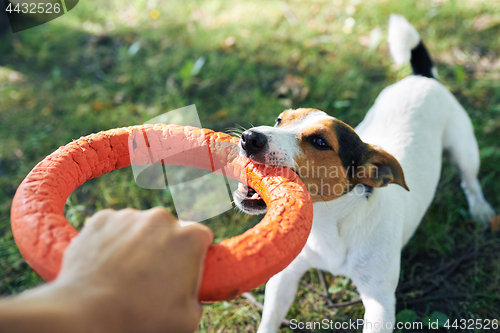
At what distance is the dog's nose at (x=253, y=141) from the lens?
212 centimetres

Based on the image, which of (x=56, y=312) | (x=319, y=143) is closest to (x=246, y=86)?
(x=319, y=143)

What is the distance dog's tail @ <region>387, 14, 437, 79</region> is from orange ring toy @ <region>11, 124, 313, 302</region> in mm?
2650

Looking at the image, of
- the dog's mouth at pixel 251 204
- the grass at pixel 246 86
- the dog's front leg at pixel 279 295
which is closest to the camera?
the dog's mouth at pixel 251 204

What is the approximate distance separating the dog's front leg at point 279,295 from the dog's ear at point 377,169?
750 mm

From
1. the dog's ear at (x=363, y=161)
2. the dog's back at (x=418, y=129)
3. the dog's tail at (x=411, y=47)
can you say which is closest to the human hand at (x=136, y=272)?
the dog's ear at (x=363, y=161)

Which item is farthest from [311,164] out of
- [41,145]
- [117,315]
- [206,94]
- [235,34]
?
[235,34]

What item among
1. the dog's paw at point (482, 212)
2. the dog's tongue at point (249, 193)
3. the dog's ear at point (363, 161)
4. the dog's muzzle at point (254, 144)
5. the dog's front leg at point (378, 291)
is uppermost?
the dog's muzzle at point (254, 144)

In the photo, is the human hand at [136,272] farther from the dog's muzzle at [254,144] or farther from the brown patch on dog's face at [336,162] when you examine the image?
the brown patch on dog's face at [336,162]

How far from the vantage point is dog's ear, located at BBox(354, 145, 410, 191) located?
2305 mm

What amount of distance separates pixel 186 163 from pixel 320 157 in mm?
865

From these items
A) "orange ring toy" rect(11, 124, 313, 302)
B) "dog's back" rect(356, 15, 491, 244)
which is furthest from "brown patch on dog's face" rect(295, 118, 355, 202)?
"dog's back" rect(356, 15, 491, 244)

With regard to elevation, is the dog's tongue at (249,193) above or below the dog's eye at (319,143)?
below

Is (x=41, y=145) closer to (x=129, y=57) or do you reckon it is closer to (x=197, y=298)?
(x=129, y=57)

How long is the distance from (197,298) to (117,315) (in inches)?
11.8
